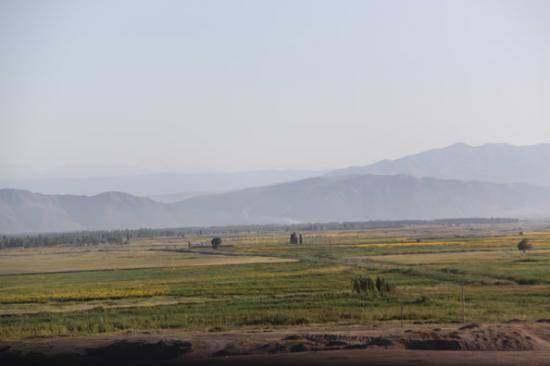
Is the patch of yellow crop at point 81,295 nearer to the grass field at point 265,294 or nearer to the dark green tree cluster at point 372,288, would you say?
the grass field at point 265,294

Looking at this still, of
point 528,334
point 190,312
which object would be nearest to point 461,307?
point 528,334

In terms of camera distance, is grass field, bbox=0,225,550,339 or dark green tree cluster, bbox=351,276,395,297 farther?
dark green tree cluster, bbox=351,276,395,297

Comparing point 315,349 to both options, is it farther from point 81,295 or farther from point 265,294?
point 81,295

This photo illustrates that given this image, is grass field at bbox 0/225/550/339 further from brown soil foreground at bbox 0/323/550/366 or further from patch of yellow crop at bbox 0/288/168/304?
brown soil foreground at bbox 0/323/550/366

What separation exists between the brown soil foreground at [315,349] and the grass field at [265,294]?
12.7 feet

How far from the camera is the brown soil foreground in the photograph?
25156 mm

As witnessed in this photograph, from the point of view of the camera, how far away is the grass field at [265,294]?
34000 millimetres

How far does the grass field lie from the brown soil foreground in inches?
152

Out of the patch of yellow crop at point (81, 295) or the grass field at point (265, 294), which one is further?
the patch of yellow crop at point (81, 295)

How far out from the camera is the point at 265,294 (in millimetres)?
45438

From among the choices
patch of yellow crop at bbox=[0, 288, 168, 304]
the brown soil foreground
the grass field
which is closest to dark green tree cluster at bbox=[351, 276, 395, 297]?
the grass field

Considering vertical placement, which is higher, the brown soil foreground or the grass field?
the grass field

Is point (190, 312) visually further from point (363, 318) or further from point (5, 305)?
point (5, 305)

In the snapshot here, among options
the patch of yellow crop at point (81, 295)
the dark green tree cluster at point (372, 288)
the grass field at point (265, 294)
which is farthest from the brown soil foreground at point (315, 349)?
the patch of yellow crop at point (81, 295)
